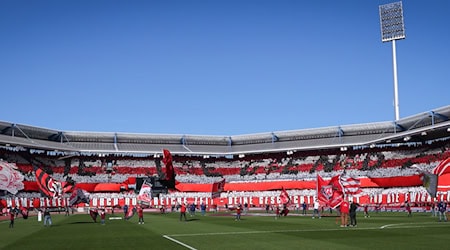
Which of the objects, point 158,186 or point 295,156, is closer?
point 158,186

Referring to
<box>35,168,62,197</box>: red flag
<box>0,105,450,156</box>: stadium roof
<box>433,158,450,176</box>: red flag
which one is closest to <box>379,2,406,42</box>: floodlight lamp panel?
<box>0,105,450,156</box>: stadium roof

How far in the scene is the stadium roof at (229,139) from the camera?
301 ft

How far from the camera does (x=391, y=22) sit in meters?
95.4

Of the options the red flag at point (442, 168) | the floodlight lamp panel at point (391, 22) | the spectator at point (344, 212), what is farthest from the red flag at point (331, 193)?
the floodlight lamp panel at point (391, 22)

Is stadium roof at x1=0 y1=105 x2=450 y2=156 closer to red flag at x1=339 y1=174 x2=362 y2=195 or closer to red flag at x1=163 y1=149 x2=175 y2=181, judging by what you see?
red flag at x1=339 y1=174 x2=362 y2=195

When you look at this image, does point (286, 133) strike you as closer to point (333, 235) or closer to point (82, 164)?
point (82, 164)

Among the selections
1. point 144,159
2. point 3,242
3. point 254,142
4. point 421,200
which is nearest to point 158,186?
point 144,159

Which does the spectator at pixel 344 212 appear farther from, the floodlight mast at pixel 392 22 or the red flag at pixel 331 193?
the floodlight mast at pixel 392 22

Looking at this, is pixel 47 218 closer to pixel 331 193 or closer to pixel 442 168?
pixel 331 193

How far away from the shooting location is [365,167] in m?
94.9

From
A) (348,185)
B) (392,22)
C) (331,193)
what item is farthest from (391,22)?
(331,193)

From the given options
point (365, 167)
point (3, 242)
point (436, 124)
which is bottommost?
point (3, 242)

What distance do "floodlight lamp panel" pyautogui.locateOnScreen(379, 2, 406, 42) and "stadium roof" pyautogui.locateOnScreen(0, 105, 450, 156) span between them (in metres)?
16.0

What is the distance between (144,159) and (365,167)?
153ft
